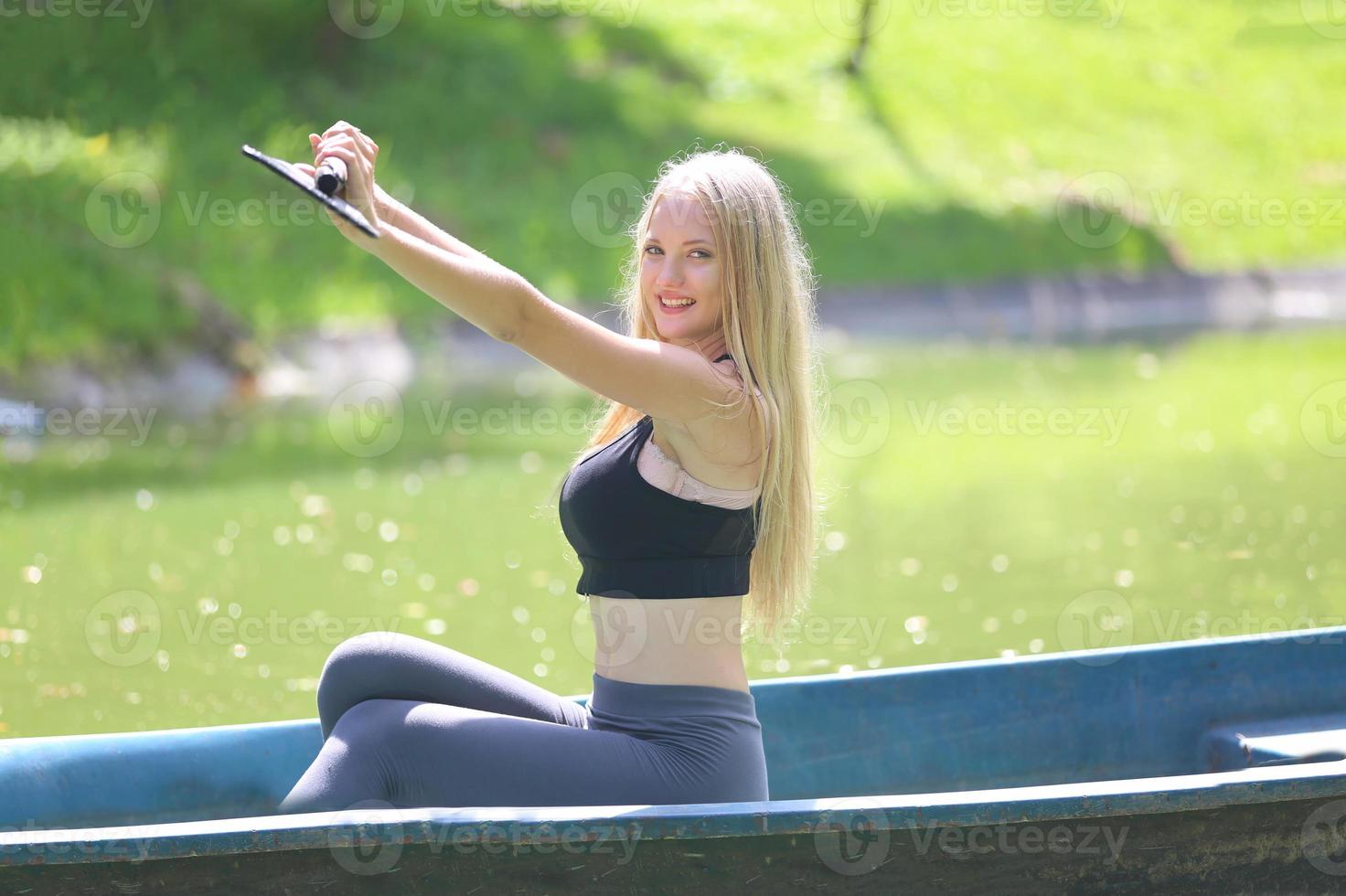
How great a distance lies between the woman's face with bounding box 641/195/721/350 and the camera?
344 centimetres

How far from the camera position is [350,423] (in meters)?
14.6

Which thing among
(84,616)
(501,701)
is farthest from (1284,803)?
(84,616)

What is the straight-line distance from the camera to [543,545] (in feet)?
30.8

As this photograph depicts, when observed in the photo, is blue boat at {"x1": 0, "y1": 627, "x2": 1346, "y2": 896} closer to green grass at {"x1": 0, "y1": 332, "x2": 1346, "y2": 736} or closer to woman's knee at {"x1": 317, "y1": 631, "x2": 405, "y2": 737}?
woman's knee at {"x1": 317, "y1": 631, "x2": 405, "y2": 737}

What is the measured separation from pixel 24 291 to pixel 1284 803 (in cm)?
1369

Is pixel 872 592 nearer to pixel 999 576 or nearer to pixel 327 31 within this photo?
pixel 999 576

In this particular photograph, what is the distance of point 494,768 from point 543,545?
6.09 m

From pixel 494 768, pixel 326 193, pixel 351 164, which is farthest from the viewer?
pixel 494 768

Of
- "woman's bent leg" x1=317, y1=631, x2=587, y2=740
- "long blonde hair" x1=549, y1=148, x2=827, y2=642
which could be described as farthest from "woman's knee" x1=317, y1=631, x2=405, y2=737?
"long blonde hair" x1=549, y1=148, x2=827, y2=642

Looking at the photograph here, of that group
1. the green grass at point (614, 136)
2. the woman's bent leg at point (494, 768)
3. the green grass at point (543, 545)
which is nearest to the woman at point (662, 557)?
the woman's bent leg at point (494, 768)

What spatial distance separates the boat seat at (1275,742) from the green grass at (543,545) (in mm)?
1950

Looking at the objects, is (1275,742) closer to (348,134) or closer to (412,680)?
(412,680)

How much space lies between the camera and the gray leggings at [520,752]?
329 cm

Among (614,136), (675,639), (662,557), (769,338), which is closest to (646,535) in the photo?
(662,557)
